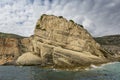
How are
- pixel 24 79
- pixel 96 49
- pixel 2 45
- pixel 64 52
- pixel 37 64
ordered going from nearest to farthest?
pixel 24 79 → pixel 64 52 → pixel 96 49 → pixel 37 64 → pixel 2 45

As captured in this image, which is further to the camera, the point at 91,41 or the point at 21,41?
the point at 21,41

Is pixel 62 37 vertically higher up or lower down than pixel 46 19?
lower down

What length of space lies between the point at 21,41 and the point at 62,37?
77.9m

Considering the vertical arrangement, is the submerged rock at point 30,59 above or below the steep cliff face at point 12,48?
below

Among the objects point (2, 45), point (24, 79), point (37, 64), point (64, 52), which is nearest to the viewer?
point (24, 79)

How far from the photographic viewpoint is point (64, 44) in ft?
292

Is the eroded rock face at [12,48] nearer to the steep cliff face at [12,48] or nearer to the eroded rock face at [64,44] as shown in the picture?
the steep cliff face at [12,48]

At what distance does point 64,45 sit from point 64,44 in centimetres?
58

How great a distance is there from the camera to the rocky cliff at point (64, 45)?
270 feet

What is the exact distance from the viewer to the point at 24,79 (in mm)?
49375

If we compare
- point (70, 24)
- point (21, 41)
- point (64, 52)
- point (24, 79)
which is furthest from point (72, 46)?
point (21, 41)

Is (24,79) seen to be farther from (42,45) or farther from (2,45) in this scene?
(2,45)

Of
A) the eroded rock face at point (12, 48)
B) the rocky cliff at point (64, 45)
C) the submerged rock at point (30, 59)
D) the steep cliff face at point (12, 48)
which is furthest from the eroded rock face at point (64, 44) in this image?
the steep cliff face at point (12, 48)

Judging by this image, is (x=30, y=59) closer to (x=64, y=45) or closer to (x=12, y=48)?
(x=64, y=45)
